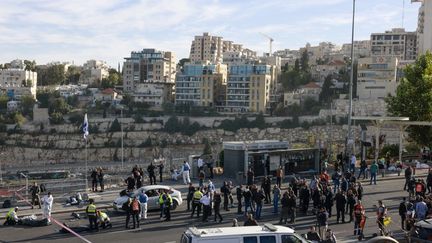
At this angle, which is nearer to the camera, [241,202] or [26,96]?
[241,202]

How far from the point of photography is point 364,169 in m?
29.9

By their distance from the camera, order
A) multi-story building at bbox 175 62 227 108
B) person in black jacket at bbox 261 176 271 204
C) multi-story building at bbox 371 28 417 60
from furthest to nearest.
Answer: multi-story building at bbox 371 28 417 60, multi-story building at bbox 175 62 227 108, person in black jacket at bbox 261 176 271 204

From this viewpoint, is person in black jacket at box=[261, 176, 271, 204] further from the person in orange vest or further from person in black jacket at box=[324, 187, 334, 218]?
the person in orange vest

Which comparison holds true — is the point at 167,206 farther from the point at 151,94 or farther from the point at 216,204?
the point at 151,94

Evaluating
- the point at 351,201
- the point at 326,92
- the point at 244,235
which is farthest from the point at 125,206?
the point at 326,92

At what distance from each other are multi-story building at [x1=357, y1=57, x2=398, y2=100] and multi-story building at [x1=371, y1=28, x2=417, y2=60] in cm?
4008

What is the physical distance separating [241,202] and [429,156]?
65.1 feet

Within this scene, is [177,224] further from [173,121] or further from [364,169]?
[173,121]

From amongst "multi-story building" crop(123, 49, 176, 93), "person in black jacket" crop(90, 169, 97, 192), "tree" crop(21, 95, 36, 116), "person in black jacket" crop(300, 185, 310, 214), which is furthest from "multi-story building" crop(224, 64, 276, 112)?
"person in black jacket" crop(300, 185, 310, 214)

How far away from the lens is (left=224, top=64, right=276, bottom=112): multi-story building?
124625 mm

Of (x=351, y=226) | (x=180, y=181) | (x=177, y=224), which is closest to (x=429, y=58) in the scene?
(x=180, y=181)

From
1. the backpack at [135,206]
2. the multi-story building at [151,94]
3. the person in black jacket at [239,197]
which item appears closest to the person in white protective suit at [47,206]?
the backpack at [135,206]

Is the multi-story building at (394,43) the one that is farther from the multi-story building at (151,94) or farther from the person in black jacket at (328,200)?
the person in black jacket at (328,200)

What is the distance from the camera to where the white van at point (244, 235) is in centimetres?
1198
